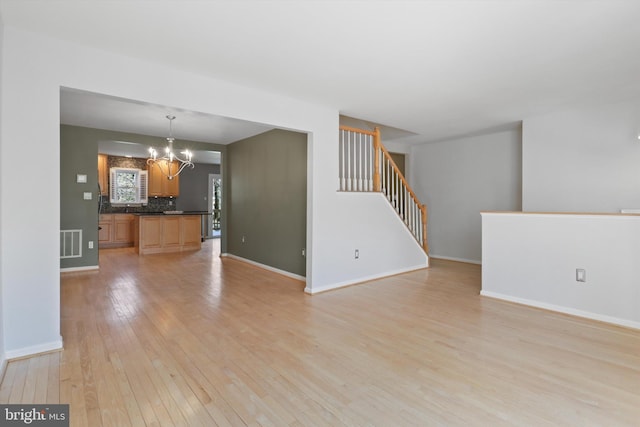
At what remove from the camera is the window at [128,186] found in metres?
8.98

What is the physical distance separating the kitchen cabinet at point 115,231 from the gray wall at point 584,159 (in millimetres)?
9102

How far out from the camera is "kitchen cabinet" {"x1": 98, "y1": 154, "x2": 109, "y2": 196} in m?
8.65

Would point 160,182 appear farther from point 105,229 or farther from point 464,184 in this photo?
point 464,184

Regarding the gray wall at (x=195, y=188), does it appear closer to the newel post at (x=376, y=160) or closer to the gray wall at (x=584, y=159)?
the newel post at (x=376, y=160)

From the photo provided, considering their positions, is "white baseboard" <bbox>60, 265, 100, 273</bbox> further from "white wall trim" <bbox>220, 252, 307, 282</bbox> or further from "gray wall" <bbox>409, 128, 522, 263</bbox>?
"gray wall" <bbox>409, 128, 522, 263</bbox>

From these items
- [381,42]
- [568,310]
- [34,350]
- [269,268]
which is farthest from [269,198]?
[568,310]

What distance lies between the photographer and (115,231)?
8.59 m

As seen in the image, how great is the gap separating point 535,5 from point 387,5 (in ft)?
3.23

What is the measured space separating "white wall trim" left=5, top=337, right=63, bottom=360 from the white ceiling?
2396 millimetres

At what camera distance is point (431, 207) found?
7344 millimetres

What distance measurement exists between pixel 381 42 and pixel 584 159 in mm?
3793

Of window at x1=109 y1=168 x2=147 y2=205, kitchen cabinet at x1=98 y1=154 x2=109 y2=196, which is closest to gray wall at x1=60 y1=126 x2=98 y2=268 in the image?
kitchen cabinet at x1=98 y1=154 x2=109 y2=196

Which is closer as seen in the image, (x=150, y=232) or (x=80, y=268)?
(x=80, y=268)

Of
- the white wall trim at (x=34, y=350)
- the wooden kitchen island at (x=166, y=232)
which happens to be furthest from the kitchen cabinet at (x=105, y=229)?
the white wall trim at (x=34, y=350)
